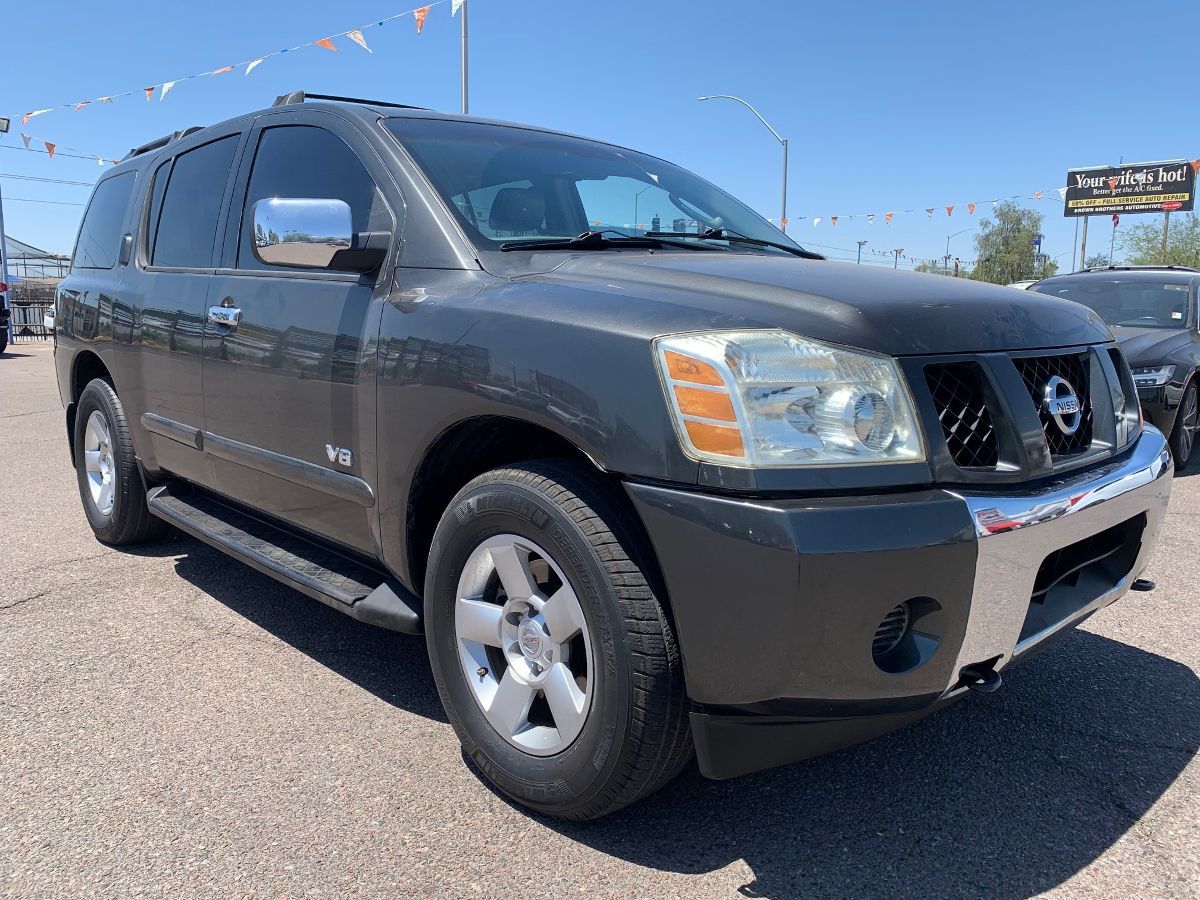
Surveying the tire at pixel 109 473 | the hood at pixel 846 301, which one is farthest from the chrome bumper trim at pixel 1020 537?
the tire at pixel 109 473

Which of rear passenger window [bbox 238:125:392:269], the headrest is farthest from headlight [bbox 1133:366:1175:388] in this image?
rear passenger window [bbox 238:125:392:269]

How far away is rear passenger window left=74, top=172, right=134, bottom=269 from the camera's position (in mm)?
4507

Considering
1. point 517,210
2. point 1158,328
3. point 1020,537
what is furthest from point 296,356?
point 1158,328

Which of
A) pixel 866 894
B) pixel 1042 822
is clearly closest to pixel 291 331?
pixel 866 894

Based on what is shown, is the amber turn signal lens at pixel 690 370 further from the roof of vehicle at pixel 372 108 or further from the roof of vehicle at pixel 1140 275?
the roof of vehicle at pixel 1140 275

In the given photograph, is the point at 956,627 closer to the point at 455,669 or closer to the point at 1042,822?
the point at 1042,822

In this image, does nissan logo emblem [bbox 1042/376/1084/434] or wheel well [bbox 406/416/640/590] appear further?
wheel well [bbox 406/416/640/590]

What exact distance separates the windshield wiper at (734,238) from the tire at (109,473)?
2.73m

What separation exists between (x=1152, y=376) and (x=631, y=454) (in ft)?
20.3

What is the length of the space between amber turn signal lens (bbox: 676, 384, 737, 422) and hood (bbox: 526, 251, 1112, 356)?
0.16m

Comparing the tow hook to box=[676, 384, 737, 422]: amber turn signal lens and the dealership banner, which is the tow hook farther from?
the dealership banner

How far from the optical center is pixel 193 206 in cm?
380

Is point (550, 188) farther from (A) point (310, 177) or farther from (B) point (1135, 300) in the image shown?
(B) point (1135, 300)

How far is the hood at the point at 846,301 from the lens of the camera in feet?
6.31
